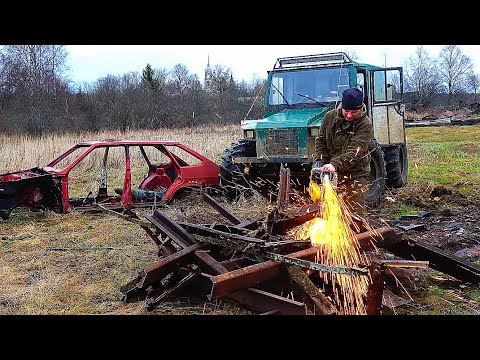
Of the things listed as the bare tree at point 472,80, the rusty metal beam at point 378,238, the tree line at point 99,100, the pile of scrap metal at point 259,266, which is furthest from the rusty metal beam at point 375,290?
the bare tree at point 472,80

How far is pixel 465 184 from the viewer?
10.3 meters

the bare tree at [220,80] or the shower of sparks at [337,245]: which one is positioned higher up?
the bare tree at [220,80]

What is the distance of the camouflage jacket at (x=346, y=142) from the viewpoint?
217 inches

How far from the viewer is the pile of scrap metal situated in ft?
12.5

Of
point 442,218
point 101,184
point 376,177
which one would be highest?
point 101,184

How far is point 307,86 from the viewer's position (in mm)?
Answer: 9180

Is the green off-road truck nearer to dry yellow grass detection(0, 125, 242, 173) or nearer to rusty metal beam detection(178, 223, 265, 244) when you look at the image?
rusty metal beam detection(178, 223, 265, 244)

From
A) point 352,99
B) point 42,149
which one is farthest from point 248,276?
point 42,149

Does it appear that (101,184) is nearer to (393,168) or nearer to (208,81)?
(393,168)

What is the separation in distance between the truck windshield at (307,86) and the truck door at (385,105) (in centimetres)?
69

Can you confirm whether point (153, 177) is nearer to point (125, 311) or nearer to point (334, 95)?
point (334, 95)

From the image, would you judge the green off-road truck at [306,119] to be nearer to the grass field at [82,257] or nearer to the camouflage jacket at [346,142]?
the grass field at [82,257]

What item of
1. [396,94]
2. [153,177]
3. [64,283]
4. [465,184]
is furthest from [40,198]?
[465,184]

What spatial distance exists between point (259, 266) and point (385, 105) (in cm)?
648
